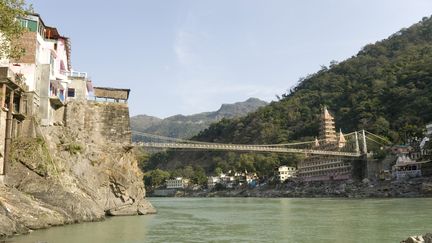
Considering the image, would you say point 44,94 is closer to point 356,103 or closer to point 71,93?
point 71,93

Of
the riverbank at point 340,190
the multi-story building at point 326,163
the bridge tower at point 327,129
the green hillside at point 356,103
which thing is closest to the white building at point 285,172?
the multi-story building at point 326,163

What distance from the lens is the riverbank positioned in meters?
38.5

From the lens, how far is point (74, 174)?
60.9ft

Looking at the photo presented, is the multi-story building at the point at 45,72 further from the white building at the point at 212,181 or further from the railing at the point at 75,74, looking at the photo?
the white building at the point at 212,181

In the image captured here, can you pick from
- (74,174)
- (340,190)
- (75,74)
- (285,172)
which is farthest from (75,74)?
(285,172)

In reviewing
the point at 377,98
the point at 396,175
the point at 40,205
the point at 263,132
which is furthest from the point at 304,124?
the point at 40,205

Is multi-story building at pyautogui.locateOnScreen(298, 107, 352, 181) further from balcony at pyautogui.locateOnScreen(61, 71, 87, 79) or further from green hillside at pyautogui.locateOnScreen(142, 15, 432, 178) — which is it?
balcony at pyautogui.locateOnScreen(61, 71, 87, 79)

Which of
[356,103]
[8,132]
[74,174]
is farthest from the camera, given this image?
[356,103]

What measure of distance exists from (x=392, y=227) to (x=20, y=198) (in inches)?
494

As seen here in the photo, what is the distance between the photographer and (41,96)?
65.0ft

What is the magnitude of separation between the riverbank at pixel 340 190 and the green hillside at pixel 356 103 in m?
7.85

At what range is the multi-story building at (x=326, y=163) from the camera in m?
56.2

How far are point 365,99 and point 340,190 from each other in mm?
28136

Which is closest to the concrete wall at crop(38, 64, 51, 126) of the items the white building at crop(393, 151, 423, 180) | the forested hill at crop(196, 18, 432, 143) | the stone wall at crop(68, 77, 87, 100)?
the stone wall at crop(68, 77, 87, 100)
